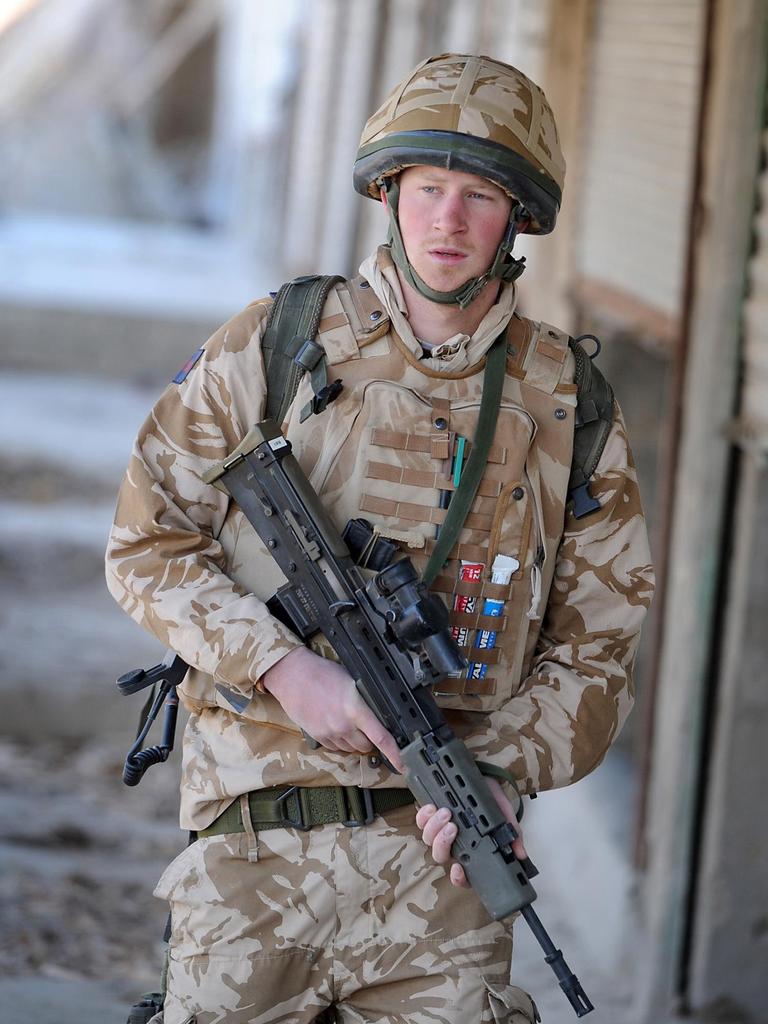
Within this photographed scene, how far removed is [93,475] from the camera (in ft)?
29.8

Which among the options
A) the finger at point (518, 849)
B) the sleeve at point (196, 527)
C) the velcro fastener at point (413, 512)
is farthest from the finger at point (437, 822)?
the velcro fastener at point (413, 512)

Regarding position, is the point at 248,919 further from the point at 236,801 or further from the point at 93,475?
the point at 93,475

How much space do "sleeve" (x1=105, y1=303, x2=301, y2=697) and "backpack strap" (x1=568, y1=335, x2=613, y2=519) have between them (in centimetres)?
49

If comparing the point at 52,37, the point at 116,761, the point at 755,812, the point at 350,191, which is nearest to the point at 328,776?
the point at 755,812

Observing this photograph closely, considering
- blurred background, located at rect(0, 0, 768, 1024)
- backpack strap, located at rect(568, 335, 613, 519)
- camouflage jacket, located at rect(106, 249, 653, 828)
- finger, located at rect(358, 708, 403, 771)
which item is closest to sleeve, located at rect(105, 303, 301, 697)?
camouflage jacket, located at rect(106, 249, 653, 828)

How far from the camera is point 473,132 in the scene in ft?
7.14

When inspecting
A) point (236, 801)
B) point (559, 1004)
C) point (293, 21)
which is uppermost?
point (293, 21)

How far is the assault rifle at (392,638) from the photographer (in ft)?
6.73

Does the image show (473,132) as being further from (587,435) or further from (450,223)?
(587,435)

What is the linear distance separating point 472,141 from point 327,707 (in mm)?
849

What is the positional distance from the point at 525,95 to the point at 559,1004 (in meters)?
3.32

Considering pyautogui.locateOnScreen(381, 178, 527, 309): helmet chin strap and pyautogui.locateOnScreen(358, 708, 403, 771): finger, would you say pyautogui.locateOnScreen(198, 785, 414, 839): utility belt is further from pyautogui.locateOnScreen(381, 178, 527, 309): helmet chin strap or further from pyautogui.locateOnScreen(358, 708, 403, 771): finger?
pyautogui.locateOnScreen(381, 178, 527, 309): helmet chin strap

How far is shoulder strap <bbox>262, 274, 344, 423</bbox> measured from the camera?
221cm

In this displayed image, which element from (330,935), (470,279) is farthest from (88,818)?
(470,279)
